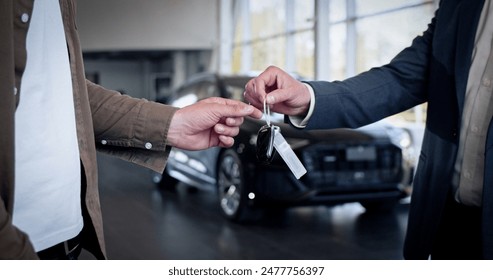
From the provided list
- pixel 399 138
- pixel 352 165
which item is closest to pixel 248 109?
pixel 352 165

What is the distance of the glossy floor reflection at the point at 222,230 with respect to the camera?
3.29 metres

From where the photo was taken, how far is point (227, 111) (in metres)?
1.15

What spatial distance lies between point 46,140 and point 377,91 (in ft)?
2.55

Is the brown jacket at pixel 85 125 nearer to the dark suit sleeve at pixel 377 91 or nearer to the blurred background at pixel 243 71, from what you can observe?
the dark suit sleeve at pixel 377 91

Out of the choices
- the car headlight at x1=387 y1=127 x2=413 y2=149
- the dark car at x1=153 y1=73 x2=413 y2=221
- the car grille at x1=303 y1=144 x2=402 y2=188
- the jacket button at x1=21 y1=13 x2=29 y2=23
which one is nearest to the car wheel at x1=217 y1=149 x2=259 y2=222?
the dark car at x1=153 y1=73 x2=413 y2=221

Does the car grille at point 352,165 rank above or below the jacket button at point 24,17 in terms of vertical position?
below

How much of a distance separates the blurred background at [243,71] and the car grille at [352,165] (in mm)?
12

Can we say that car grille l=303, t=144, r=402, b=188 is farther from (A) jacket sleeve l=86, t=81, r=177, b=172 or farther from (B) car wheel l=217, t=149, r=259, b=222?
(A) jacket sleeve l=86, t=81, r=177, b=172

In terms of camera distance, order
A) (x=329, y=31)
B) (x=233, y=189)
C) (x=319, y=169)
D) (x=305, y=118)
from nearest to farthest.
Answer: (x=305, y=118), (x=329, y=31), (x=319, y=169), (x=233, y=189)

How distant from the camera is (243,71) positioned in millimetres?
2508

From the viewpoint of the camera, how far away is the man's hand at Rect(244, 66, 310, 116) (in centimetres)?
120

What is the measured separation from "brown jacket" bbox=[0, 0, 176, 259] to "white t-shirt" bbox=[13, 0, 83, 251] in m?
0.05

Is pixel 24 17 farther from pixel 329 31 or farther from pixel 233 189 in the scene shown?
pixel 233 189

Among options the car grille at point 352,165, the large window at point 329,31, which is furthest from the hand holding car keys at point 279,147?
the car grille at point 352,165
